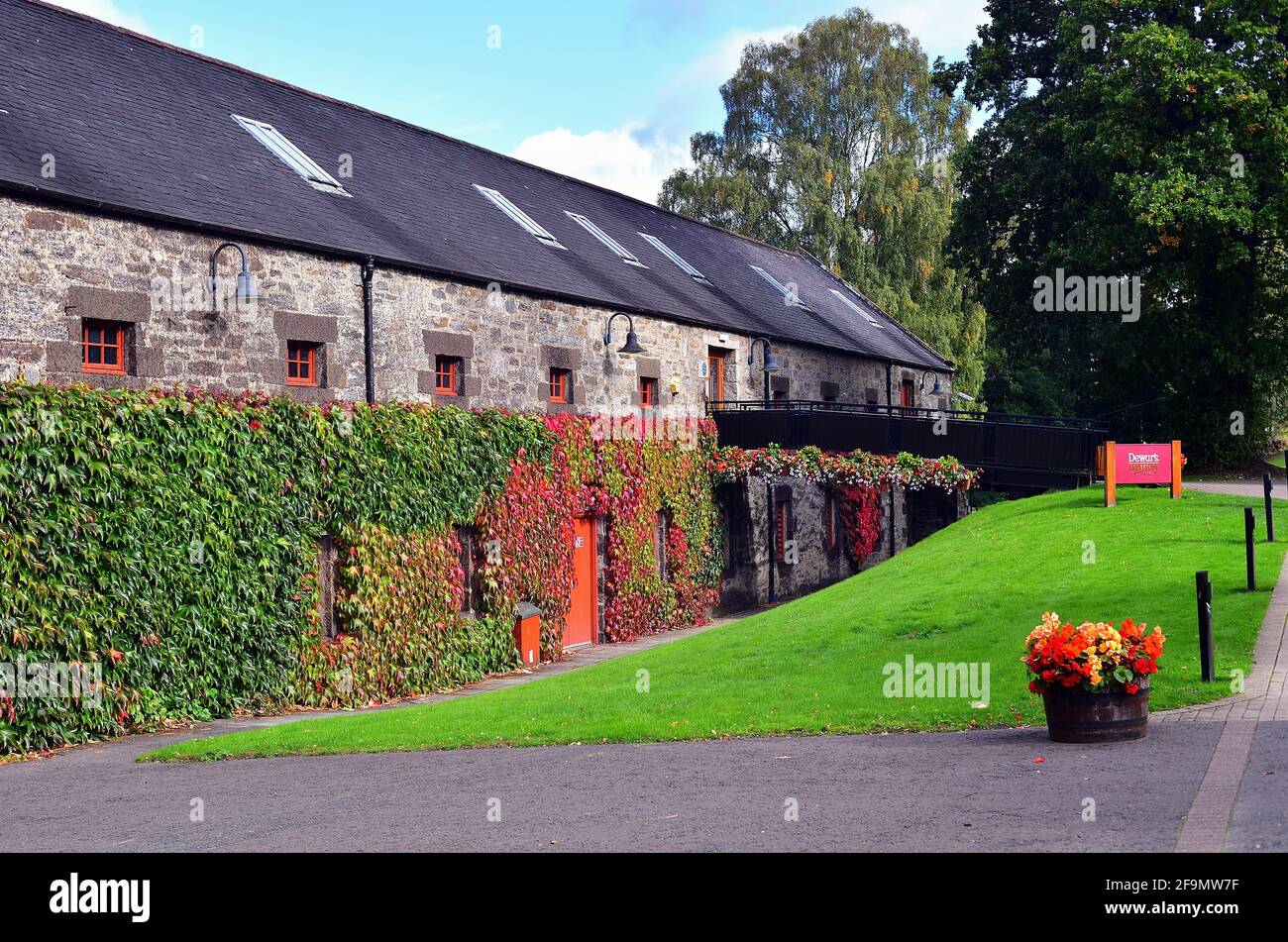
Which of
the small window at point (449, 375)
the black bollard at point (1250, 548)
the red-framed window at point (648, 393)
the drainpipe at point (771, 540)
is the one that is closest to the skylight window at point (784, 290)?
the drainpipe at point (771, 540)

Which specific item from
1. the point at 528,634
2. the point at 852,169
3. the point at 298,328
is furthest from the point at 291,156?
the point at 852,169

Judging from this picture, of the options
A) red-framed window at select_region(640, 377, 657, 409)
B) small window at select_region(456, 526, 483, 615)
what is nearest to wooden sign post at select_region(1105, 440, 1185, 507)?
red-framed window at select_region(640, 377, 657, 409)

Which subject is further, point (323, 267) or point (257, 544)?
point (323, 267)

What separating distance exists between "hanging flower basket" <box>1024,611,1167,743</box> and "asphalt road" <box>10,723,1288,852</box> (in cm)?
30

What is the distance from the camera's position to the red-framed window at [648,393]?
27.1 meters

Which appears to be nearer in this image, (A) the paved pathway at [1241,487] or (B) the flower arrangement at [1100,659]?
(B) the flower arrangement at [1100,659]

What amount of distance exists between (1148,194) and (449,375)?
16.2 metres

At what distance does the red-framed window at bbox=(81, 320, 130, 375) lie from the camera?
15891 millimetres

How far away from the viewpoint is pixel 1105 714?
10.0 meters

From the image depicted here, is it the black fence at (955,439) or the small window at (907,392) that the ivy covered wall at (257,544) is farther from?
the small window at (907,392)

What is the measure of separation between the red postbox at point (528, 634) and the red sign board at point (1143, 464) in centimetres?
1135

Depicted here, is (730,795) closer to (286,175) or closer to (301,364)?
(301,364)

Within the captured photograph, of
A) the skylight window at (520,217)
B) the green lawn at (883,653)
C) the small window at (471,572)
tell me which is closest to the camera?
the green lawn at (883,653)
